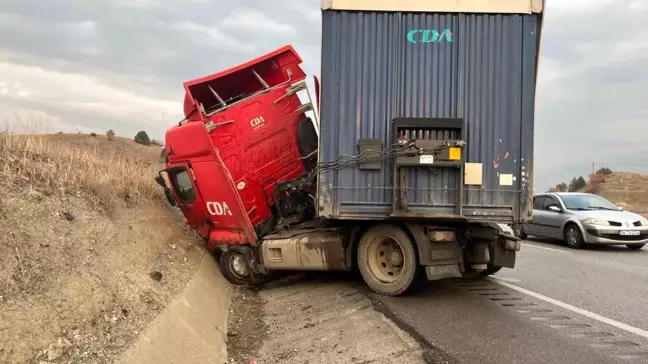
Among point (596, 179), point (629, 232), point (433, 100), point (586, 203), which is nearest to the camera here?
point (433, 100)

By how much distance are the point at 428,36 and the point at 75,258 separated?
192 inches

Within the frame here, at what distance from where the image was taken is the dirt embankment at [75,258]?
4.11m

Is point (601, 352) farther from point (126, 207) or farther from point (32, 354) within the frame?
point (126, 207)

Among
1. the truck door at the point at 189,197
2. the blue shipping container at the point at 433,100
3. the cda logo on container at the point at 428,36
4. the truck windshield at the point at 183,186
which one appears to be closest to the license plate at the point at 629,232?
the blue shipping container at the point at 433,100

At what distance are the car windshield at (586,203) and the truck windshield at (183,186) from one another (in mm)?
10591

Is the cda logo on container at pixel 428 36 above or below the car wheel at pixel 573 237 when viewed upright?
above

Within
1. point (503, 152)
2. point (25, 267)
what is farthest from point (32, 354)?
point (503, 152)

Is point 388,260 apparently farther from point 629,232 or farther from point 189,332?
point 629,232

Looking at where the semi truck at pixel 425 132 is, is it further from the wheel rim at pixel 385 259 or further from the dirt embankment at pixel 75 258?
the dirt embankment at pixel 75 258

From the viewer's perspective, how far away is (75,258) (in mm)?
5293

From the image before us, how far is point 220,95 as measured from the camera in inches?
343

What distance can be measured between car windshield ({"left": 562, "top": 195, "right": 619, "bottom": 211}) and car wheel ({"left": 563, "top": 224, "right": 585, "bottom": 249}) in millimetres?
661

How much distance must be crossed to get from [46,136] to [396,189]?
6.24 meters

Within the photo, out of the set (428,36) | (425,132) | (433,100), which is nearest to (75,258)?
(425,132)
